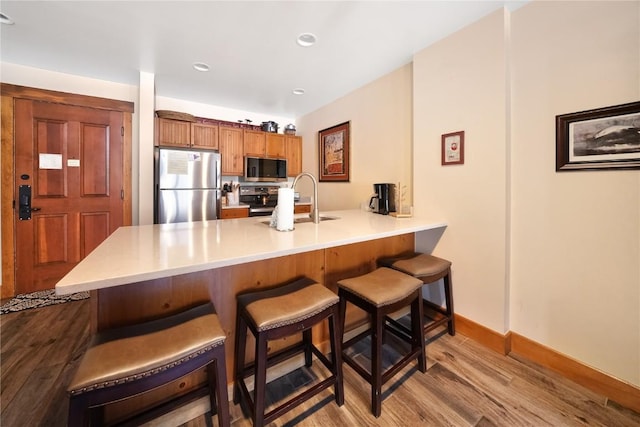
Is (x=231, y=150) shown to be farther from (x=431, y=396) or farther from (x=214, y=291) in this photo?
(x=431, y=396)

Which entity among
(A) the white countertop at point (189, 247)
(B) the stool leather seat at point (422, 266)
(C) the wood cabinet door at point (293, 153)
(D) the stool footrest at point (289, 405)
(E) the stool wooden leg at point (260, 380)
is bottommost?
(D) the stool footrest at point (289, 405)

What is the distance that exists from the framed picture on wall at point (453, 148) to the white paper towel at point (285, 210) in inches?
56.5

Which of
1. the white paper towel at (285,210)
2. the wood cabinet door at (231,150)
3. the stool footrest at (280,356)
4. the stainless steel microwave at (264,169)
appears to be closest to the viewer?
the stool footrest at (280,356)

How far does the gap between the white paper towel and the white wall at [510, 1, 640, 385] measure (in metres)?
1.64

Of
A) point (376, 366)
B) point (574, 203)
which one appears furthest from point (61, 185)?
point (574, 203)

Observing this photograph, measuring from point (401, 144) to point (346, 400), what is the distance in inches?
92.6

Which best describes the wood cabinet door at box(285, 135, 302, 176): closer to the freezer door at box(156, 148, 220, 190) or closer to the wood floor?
the freezer door at box(156, 148, 220, 190)

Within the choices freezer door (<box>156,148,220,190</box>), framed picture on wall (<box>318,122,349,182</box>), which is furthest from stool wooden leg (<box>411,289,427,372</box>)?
freezer door (<box>156,148,220,190</box>)

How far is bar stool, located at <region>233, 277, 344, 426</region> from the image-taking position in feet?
3.59

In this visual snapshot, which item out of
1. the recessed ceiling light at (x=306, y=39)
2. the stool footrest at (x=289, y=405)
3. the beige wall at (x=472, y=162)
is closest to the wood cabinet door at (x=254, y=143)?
the recessed ceiling light at (x=306, y=39)

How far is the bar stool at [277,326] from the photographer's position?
110cm

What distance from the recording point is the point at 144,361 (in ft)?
2.73

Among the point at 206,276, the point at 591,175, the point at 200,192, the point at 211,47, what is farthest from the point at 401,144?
the point at 200,192

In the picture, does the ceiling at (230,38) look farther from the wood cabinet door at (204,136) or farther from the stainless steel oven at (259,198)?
the stainless steel oven at (259,198)
